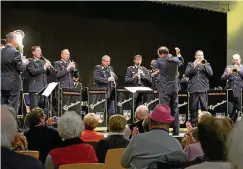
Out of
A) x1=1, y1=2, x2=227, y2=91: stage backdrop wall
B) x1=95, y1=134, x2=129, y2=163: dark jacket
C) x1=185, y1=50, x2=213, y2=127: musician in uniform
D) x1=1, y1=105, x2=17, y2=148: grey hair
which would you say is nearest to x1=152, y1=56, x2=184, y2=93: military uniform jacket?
x1=185, y1=50, x2=213, y2=127: musician in uniform

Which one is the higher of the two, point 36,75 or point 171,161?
point 36,75

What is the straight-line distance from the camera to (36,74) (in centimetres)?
950

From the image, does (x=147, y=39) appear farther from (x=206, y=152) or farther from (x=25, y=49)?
(x=206, y=152)

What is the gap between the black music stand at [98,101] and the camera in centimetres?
1001

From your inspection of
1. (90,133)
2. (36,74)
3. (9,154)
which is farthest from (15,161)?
(36,74)

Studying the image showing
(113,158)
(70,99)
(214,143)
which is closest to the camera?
(214,143)

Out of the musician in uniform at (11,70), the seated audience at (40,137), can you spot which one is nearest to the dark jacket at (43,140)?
the seated audience at (40,137)

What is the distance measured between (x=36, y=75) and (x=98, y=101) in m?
1.44

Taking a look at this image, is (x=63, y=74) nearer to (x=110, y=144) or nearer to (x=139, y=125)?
(x=139, y=125)

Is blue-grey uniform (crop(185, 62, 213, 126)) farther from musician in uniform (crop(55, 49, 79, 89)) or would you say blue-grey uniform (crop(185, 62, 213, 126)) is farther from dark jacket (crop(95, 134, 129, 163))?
dark jacket (crop(95, 134, 129, 163))

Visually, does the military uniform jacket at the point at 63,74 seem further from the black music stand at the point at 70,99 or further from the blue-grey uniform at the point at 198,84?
the blue-grey uniform at the point at 198,84

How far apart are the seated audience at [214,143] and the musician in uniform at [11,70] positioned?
5.16m

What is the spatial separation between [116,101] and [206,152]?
8.09m

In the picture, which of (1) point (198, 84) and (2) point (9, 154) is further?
(1) point (198, 84)
